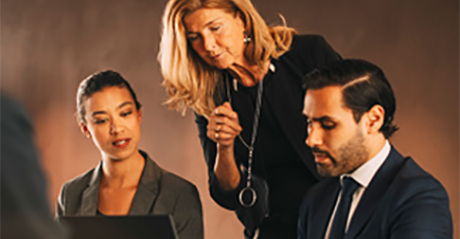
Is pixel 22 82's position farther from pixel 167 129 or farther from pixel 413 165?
pixel 413 165

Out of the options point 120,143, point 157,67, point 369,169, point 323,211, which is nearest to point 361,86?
point 369,169

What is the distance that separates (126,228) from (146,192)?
0.57m

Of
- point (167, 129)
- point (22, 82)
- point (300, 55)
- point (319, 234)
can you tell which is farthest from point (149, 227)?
point (22, 82)

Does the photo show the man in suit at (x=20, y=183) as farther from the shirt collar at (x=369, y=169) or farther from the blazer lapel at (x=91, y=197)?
the blazer lapel at (x=91, y=197)

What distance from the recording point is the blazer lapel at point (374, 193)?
4.54 ft

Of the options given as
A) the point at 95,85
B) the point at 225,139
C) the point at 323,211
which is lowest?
the point at 323,211

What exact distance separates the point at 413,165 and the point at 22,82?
3798 millimetres

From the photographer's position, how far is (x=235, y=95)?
1.82 metres

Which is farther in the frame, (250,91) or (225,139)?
(250,91)

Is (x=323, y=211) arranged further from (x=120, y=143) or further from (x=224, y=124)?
(x=120, y=143)

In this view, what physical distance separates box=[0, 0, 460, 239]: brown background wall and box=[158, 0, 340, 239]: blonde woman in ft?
5.20

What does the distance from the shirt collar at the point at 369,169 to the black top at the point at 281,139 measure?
251mm

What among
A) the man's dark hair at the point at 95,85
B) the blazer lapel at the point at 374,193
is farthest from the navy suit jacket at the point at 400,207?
the man's dark hair at the point at 95,85

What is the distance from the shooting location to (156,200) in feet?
5.44
